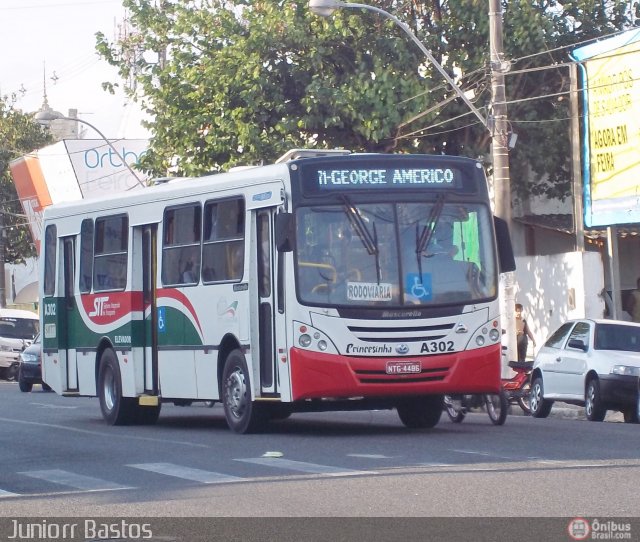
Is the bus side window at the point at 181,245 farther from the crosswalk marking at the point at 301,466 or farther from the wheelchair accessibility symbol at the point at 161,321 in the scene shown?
the crosswalk marking at the point at 301,466

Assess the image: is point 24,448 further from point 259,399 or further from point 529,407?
point 529,407

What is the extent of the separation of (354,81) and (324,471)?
1966 cm

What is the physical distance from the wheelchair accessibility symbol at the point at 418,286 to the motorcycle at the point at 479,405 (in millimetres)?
2612

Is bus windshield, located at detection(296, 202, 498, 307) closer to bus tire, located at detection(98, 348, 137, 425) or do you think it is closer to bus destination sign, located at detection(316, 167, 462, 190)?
bus destination sign, located at detection(316, 167, 462, 190)

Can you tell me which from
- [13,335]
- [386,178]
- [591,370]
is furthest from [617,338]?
[13,335]

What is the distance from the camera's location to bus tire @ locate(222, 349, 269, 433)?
1619 cm

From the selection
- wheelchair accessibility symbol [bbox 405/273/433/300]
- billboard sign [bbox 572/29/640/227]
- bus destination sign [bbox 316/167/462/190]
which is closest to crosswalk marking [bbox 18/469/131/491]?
wheelchair accessibility symbol [bbox 405/273/433/300]

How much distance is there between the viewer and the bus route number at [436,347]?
50.8 ft

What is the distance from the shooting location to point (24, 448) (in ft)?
50.7

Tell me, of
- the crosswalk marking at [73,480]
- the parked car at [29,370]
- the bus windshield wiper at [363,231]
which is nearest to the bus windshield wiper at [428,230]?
the bus windshield wiper at [363,231]

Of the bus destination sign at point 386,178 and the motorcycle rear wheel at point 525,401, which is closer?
the bus destination sign at point 386,178

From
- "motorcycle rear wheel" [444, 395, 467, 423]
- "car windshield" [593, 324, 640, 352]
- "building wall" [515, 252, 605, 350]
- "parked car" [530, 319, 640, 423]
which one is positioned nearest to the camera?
"motorcycle rear wheel" [444, 395, 467, 423]

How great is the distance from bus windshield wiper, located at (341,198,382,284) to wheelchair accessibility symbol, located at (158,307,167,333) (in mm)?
3790
